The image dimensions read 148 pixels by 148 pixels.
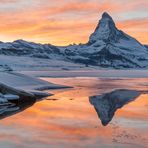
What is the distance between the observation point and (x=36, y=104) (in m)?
30.6

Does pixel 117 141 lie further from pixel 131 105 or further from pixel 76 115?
pixel 131 105

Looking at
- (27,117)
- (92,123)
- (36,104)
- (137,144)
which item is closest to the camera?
(137,144)

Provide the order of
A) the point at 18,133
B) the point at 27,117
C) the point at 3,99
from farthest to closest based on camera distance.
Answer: the point at 3,99 → the point at 27,117 → the point at 18,133

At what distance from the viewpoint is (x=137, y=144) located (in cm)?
1661

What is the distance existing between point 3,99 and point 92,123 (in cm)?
861

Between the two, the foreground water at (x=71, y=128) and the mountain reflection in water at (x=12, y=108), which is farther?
the mountain reflection in water at (x=12, y=108)

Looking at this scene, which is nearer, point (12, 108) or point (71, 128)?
point (71, 128)

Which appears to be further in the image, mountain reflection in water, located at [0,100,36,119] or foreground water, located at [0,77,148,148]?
mountain reflection in water, located at [0,100,36,119]

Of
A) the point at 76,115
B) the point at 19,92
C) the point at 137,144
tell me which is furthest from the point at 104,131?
the point at 19,92

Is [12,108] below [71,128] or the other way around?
the other way around

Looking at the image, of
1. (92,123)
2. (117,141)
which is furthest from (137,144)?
(92,123)

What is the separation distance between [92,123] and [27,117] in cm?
420

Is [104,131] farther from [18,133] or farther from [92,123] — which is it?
[18,133]

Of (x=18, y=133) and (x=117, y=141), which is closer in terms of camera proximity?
(x=117, y=141)
